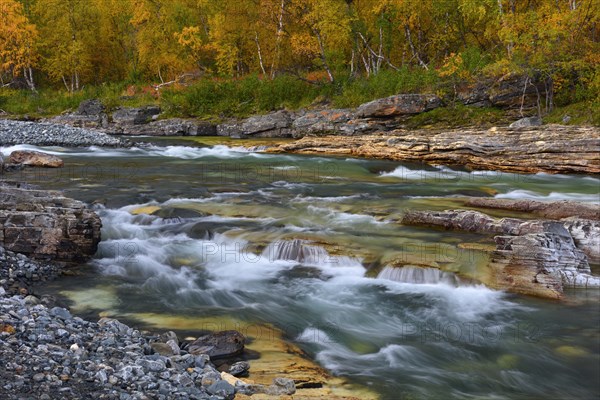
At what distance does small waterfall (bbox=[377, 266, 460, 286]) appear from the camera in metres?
8.67

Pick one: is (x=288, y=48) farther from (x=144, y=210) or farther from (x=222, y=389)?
(x=222, y=389)

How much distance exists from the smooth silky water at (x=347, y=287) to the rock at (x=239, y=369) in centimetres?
103

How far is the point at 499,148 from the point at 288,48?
24812mm

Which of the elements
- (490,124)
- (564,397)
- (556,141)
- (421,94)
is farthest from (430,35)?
(564,397)

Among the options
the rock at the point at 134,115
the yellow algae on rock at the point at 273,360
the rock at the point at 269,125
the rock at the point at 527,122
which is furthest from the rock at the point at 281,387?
the rock at the point at 134,115

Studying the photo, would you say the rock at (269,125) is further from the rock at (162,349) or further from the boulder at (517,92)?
the rock at (162,349)

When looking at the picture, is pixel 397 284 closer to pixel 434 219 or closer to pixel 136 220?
pixel 434 219

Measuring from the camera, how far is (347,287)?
8.86 meters

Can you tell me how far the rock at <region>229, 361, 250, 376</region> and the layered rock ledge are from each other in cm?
1528

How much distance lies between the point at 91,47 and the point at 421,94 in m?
38.5

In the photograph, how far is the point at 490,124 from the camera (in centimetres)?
2350

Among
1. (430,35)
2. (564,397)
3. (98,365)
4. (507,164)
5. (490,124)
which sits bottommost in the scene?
(564,397)

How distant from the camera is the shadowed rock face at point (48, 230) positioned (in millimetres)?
9172

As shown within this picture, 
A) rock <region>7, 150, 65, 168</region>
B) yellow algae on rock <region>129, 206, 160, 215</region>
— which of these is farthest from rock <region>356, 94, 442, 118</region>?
yellow algae on rock <region>129, 206, 160, 215</region>
